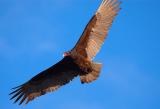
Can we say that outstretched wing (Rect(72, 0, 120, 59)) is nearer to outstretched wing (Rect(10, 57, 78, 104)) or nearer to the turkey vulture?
the turkey vulture

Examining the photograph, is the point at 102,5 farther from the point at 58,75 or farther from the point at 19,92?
the point at 19,92

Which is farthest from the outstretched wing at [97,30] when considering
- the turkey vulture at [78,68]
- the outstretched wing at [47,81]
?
the outstretched wing at [47,81]

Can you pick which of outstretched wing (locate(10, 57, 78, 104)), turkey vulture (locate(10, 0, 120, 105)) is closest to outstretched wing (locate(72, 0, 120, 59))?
turkey vulture (locate(10, 0, 120, 105))

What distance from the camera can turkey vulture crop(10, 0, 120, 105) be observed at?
36.1ft

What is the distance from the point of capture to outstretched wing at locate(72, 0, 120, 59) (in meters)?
11.1

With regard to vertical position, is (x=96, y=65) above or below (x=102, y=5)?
below

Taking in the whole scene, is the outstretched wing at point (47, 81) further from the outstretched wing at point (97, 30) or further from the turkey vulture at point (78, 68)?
the outstretched wing at point (97, 30)

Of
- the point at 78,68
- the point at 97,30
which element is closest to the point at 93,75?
the point at 78,68

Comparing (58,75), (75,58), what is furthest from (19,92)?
(75,58)

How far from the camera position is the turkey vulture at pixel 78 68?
1100 centimetres

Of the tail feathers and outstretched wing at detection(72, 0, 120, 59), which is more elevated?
outstretched wing at detection(72, 0, 120, 59)

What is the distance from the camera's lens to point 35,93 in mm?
11297

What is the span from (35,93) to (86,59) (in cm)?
190

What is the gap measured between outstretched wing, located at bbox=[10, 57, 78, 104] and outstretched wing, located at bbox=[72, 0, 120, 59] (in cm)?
63
